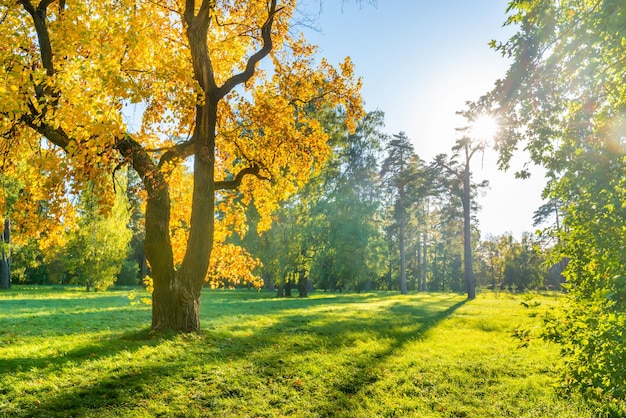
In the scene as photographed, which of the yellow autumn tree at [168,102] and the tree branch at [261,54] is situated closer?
the yellow autumn tree at [168,102]

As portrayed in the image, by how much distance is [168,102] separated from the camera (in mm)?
8289

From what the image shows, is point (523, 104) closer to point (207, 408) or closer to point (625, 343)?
point (625, 343)

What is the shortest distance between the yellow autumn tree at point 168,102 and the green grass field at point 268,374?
1854 millimetres

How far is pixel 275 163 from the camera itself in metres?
11.8

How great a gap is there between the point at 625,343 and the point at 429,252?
217 ft

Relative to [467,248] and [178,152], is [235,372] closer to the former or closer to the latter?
[178,152]

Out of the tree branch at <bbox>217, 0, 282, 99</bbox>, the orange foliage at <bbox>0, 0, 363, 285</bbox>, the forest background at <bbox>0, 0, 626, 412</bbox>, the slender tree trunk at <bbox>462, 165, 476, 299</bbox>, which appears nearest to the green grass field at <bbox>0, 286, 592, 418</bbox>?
the forest background at <bbox>0, 0, 626, 412</bbox>

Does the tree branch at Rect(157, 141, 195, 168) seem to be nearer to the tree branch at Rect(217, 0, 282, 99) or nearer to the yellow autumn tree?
the yellow autumn tree

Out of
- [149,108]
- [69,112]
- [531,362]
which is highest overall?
[149,108]

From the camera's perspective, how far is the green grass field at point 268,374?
19.7 ft

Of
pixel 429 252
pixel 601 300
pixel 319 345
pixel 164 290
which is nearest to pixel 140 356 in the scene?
pixel 164 290

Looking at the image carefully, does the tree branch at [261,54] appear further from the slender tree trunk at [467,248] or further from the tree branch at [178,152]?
the slender tree trunk at [467,248]

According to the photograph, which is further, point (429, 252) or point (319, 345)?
point (429, 252)

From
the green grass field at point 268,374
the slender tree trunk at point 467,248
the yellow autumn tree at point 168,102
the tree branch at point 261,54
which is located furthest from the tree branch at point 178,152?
the slender tree trunk at point 467,248
